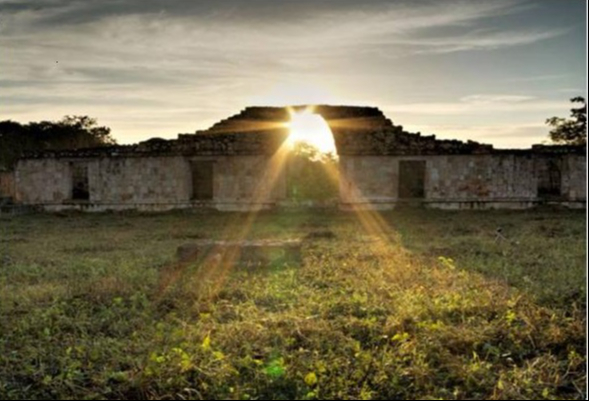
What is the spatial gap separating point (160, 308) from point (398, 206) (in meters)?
15.6

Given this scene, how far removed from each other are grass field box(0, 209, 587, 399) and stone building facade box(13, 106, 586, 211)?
10417 millimetres

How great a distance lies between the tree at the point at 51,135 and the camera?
35037 mm

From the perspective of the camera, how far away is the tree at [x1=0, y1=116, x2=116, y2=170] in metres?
35.0

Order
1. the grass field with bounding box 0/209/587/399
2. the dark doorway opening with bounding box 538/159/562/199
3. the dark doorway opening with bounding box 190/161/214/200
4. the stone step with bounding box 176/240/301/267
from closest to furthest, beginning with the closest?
1. the grass field with bounding box 0/209/587/399
2. the stone step with bounding box 176/240/301/267
3. the dark doorway opening with bounding box 538/159/562/199
4. the dark doorway opening with bounding box 190/161/214/200

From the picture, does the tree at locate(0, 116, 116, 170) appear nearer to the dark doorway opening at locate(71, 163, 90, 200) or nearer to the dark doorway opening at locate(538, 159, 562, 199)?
the dark doorway opening at locate(71, 163, 90, 200)

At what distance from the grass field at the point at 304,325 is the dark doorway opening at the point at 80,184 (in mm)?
13736

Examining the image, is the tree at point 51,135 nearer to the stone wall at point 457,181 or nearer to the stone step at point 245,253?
the stone wall at point 457,181

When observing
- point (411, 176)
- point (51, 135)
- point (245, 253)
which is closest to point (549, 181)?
point (411, 176)

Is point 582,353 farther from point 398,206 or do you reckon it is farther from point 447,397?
point 398,206

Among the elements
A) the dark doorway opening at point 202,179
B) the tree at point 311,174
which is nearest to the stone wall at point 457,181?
the tree at point 311,174

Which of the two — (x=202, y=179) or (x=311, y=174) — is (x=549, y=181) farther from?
(x=202, y=179)

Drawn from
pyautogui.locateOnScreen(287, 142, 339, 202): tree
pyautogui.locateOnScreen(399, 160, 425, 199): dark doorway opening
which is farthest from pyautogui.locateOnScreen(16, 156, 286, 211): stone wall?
pyautogui.locateOnScreen(399, 160, 425, 199): dark doorway opening

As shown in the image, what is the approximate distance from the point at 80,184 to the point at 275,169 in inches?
387

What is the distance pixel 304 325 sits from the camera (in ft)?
17.3
